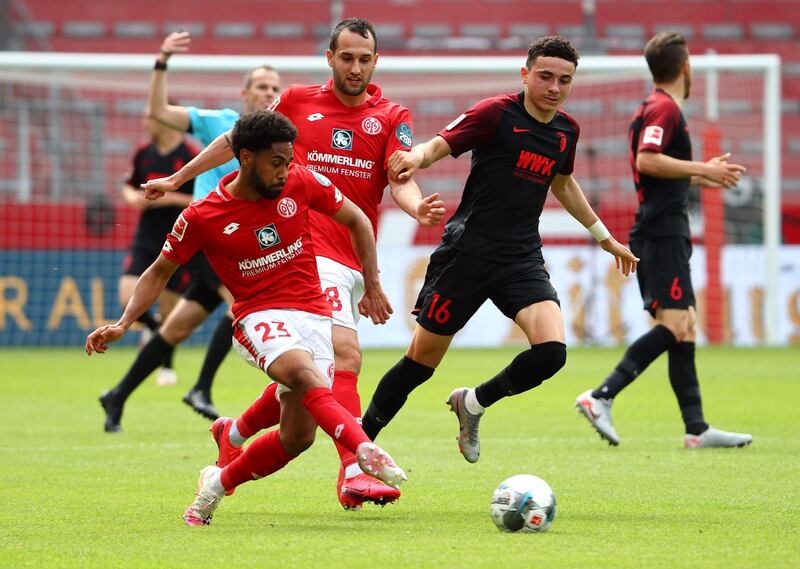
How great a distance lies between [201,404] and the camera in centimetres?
935

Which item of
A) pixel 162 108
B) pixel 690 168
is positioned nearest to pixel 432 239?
pixel 162 108

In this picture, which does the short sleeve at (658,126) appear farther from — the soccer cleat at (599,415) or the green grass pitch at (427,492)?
the green grass pitch at (427,492)

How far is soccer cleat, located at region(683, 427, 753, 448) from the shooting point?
309 inches

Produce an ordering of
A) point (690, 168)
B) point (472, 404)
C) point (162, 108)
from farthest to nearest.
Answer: point (162, 108)
point (690, 168)
point (472, 404)

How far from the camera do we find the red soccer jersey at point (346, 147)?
20.7 ft

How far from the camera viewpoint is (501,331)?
58.4ft

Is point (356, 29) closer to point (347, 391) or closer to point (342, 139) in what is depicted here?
point (342, 139)

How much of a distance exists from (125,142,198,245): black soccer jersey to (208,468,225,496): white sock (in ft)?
22.9

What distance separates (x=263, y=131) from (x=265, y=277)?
24.3 inches

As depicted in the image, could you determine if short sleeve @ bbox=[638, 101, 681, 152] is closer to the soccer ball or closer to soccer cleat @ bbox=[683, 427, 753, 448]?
soccer cleat @ bbox=[683, 427, 753, 448]

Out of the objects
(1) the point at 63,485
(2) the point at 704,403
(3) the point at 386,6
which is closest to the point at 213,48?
(3) the point at 386,6

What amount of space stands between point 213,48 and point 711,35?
9258 millimetres

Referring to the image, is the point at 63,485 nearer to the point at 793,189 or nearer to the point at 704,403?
the point at 704,403

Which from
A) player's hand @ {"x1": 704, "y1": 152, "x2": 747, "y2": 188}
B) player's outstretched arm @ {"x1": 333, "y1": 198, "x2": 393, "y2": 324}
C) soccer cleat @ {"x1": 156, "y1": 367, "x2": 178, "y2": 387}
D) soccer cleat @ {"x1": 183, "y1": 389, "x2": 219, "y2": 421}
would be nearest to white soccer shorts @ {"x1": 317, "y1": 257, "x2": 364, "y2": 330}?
player's outstretched arm @ {"x1": 333, "y1": 198, "x2": 393, "y2": 324}
